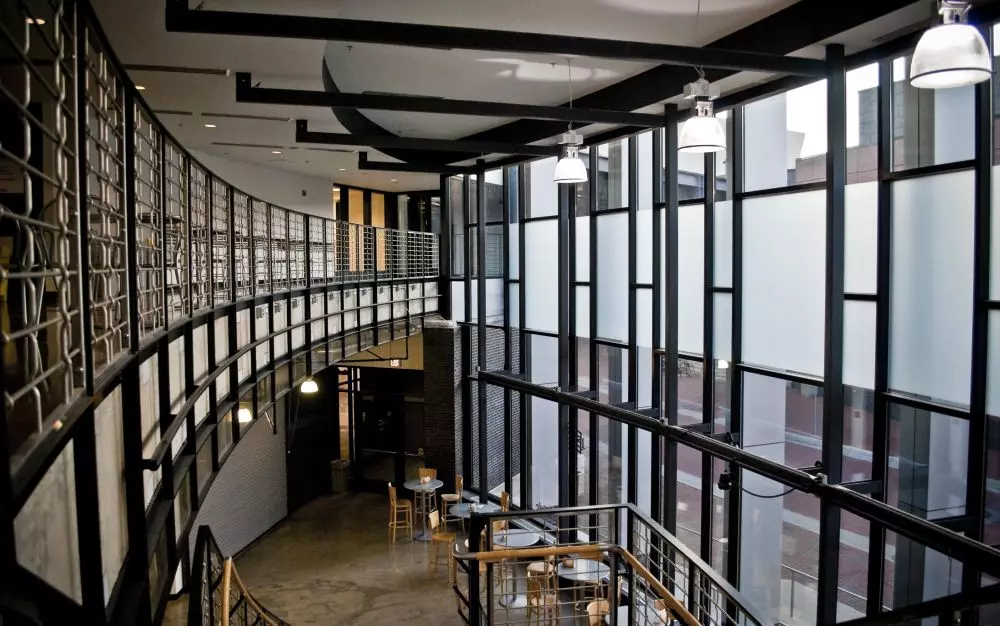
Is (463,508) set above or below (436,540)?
above

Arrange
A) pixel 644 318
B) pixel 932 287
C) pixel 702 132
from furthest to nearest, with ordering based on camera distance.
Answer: pixel 644 318 → pixel 932 287 → pixel 702 132

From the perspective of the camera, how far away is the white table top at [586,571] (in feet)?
22.9

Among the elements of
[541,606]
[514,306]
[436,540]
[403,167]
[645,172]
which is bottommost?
[436,540]

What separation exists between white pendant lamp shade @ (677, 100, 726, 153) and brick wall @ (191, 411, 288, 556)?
23.6 feet

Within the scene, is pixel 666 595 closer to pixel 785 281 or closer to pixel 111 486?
pixel 111 486

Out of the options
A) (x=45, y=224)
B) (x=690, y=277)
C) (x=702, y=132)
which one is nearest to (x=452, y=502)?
(x=690, y=277)

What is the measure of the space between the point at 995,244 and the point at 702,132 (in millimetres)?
2033

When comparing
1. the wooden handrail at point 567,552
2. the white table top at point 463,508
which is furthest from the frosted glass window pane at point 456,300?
the wooden handrail at point 567,552

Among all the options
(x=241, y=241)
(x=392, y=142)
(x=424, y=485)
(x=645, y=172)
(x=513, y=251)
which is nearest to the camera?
(x=241, y=241)

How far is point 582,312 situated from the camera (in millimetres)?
8961

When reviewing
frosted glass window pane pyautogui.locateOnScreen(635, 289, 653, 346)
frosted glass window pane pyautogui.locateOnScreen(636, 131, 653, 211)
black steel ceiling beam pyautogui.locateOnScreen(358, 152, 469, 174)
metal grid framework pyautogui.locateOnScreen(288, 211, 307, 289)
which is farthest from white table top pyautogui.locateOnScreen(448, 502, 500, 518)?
black steel ceiling beam pyautogui.locateOnScreen(358, 152, 469, 174)

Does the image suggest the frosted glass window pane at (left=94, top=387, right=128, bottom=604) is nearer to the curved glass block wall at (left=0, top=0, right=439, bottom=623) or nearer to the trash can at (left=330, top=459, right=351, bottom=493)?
the curved glass block wall at (left=0, top=0, right=439, bottom=623)

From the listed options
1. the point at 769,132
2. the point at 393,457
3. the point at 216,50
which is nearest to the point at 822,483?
the point at 769,132

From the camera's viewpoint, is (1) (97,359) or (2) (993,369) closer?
(1) (97,359)
